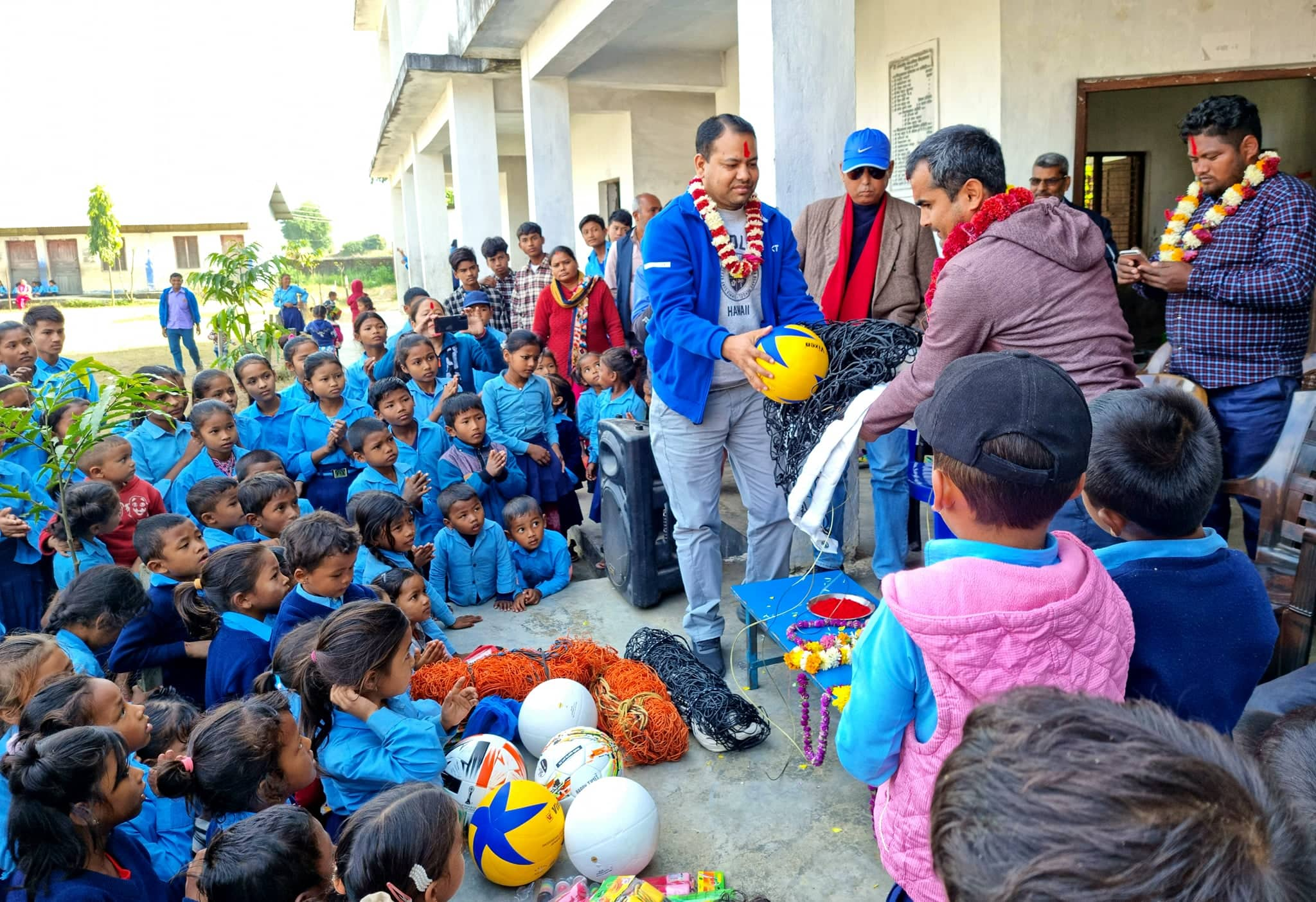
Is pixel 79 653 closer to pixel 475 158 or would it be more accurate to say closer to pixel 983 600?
pixel 983 600

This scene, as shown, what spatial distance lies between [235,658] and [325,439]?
241 centimetres

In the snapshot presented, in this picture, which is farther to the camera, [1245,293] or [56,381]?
[56,381]

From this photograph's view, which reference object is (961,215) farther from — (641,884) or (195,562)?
(195,562)

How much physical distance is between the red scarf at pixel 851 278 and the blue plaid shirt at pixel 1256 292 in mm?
1324

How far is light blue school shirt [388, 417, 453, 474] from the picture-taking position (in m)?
5.10

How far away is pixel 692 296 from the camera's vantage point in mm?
3436

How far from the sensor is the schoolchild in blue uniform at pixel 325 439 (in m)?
5.04

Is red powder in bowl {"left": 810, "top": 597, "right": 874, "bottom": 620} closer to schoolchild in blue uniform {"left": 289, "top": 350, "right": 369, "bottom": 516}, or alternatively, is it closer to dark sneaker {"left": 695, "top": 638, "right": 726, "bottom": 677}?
dark sneaker {"left": 695, "top": 638, "right": 726, "bottom": 677}

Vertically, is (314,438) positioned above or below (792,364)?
below

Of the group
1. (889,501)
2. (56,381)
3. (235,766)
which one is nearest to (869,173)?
(889,501)

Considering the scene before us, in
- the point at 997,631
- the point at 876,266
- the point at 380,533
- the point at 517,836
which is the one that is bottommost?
the point at 517,836

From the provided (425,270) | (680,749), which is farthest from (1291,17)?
(425,270)

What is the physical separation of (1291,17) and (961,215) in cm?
501

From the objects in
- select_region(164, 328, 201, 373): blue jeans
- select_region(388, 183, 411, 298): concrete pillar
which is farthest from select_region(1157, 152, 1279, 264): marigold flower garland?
select_region(388, 183, 411, 298): concrete pillar
